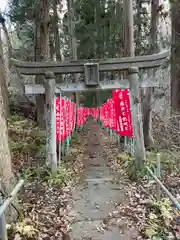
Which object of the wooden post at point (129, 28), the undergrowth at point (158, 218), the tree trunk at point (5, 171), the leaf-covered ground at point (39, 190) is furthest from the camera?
the wooden post at point (129, 28)

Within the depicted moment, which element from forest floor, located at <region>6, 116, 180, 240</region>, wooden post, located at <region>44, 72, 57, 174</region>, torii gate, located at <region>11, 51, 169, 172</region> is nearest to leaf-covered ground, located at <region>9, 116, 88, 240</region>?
forest floor, located at <region>6, 116, 180, 240</region>

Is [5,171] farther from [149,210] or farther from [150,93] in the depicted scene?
[150,93]

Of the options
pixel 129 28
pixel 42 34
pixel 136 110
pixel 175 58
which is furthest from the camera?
pixel 175 58

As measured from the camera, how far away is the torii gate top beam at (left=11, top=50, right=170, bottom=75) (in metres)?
7.71

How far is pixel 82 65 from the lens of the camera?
779cm

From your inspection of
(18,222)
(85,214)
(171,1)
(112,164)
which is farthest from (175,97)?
(18,222)

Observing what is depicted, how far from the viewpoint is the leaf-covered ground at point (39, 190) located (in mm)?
4523

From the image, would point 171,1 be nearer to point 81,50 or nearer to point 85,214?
point 85,214

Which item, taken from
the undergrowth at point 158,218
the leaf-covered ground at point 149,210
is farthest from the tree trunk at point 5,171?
the undergrowth at point 158,218

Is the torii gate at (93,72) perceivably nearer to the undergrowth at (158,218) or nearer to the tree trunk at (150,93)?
the undergrowth at (158,218)

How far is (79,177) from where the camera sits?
324 inches

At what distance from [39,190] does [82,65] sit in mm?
3506

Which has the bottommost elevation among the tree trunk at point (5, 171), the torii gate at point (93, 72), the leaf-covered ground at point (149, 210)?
the leaf-covered ground at point (149, 210)

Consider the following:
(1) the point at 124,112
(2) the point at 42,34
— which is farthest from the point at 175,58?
(2) the point at 42,34
